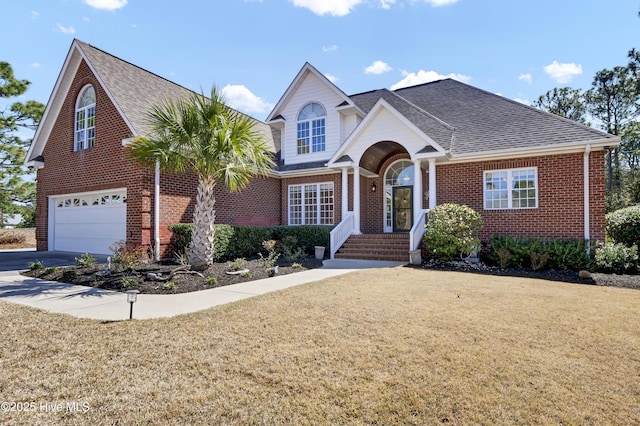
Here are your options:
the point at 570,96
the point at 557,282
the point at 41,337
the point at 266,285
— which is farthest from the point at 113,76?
the point at 570,96

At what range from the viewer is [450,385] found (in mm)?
3096

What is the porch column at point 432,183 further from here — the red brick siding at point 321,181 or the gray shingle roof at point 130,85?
the gray shingle roof at point 130,85

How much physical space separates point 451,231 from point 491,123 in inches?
234

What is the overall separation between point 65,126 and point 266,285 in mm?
13365

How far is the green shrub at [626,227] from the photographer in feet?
36.5

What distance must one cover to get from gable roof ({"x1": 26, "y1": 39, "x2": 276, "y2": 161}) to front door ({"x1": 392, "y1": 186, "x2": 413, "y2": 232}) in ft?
21.5

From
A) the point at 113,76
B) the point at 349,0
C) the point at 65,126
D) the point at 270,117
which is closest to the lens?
the point at 349,0

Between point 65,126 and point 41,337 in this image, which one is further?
point 65,126

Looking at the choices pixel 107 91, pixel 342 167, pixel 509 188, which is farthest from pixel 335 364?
pixel 107 91

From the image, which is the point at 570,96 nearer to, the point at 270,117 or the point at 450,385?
the point at 270,117

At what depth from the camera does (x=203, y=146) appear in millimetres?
8953

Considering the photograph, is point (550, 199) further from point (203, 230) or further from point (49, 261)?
point (49, 261)

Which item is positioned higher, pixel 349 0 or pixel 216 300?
pixel 349 0

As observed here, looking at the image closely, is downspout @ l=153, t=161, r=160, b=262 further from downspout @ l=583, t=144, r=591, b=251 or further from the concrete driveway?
downspout @ l=583, t=144, r=591, b=251
